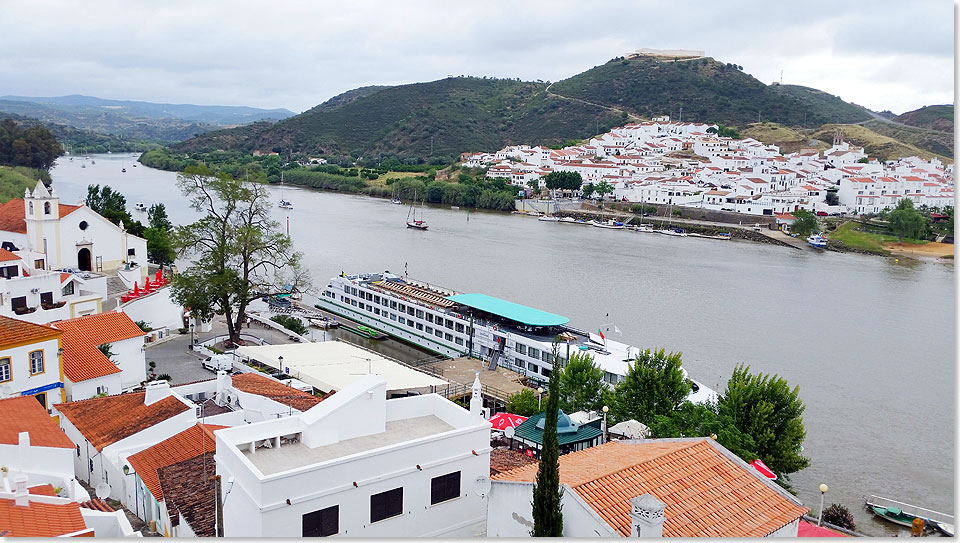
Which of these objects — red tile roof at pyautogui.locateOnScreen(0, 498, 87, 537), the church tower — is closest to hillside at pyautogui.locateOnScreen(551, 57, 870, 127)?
the church tower

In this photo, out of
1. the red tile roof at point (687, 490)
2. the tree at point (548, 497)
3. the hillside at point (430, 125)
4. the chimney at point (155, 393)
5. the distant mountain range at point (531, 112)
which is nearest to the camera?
the tree at point (548, 497)

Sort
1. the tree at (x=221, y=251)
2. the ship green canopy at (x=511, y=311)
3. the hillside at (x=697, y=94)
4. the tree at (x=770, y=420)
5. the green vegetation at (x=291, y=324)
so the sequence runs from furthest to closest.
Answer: the hillside at (x=697, y=94), the green vegetation at (x=291, y=324), the ship green canopy at (x=511, y=311), the tree at (x=221, y=251), the tree at (x=770, y=420)

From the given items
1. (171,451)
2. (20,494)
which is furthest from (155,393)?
(20,494)

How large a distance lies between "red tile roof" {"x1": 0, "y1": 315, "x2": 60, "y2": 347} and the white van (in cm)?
190

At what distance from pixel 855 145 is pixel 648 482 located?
63210 mm

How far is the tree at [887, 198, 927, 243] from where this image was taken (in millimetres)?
32469

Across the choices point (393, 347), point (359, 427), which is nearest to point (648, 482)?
point (359, 427)

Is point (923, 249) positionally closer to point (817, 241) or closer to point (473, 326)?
point (817, 241)

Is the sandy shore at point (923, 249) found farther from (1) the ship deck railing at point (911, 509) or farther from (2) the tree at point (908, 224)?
(1) the ship deck railing at point (911, 509)

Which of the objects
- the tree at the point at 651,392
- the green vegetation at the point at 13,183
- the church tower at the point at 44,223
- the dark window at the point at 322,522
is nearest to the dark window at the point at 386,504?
the dark window at the point at 322,522

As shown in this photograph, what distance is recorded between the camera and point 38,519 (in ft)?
14.3

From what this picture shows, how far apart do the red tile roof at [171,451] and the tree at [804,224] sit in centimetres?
3444

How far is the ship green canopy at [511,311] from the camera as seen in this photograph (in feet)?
48.1

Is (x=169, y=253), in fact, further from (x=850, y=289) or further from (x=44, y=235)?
(x=850, y=289)
